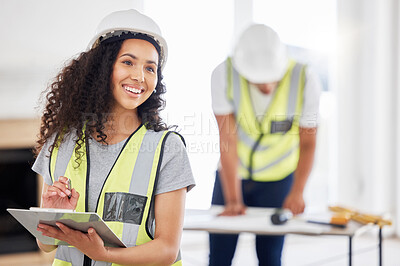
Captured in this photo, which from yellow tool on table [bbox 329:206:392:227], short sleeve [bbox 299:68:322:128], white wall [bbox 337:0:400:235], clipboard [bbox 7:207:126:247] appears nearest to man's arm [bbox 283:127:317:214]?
short sleeve [bbox 299:68:322:128]

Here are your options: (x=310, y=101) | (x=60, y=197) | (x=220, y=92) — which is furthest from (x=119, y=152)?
(x=310, y=101)

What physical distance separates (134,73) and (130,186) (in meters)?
0.21

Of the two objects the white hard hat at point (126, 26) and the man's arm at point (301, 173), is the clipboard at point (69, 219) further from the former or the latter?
the man's arm at point (301, 173)

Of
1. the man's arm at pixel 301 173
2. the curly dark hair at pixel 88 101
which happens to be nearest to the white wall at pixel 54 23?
the curly dark hair at pixel 88 101

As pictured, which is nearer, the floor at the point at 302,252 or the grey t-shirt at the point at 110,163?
the grey t-shirt at the point at 110,163

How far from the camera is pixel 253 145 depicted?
131 cm

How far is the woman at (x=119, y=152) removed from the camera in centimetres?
78

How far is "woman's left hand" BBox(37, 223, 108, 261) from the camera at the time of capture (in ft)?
2.42

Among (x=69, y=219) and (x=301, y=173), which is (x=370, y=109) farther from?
(x=69, y=219)

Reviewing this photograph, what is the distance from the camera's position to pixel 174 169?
0.79 m

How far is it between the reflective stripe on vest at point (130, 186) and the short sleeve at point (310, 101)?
2.03 feet

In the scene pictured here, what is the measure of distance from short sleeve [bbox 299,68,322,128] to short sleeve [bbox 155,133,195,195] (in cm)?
60

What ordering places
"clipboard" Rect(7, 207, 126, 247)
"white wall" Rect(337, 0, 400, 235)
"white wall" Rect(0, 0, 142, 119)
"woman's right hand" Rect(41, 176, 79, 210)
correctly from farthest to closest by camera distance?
"white wall" Rect(337, 0, 400, 235), "white wall" Rect(0, 0, 142, 119), "woman's right hand" Rect(41, 176, 79, 210), "clipboard" Rect(7, 207, 126, 247)

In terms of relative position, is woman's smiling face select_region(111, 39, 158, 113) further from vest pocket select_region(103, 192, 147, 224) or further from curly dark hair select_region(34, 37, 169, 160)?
vest pocket select_region(103, 192, 147, 224)
